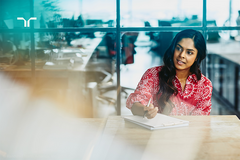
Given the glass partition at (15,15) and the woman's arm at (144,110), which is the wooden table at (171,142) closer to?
the woman's arm at (144,110)

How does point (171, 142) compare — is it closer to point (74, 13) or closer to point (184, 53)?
point (184, 53)

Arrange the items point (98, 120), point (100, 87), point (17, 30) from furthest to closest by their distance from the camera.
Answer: point (100, 87)
point (17, 30)
point (98, 120)

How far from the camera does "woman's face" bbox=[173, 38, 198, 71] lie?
1821 mm

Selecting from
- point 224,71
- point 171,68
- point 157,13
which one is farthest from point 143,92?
point 224,71

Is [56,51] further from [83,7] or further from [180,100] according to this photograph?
[180,100]

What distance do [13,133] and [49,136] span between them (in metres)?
0.21

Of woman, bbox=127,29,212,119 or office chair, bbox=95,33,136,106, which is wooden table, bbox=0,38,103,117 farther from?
woman, bbox=127,29,212,119

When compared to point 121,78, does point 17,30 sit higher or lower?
higher

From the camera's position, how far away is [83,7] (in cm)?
264

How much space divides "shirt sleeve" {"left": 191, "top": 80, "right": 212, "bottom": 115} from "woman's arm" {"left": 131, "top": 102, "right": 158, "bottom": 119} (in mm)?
495

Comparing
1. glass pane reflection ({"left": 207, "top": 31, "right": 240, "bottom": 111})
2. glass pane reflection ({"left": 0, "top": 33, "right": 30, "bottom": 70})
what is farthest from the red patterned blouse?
glass pane reflection ({"left": 207, "top": 31, "right": 240, "bottom": 111})

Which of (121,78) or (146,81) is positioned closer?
(146,81)

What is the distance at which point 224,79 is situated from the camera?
609 centimetres

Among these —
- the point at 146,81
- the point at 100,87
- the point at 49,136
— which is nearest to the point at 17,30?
the point at 100,87
